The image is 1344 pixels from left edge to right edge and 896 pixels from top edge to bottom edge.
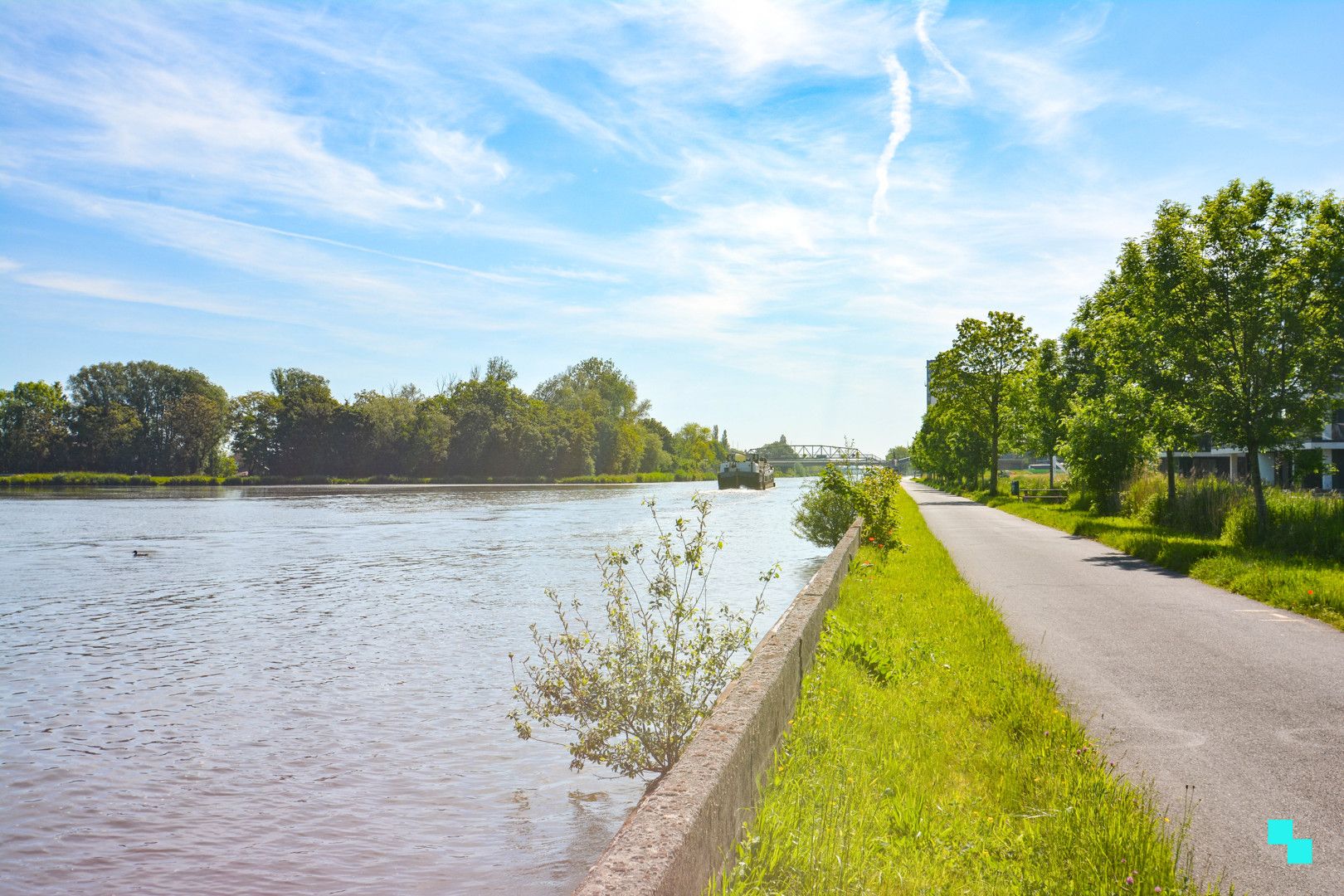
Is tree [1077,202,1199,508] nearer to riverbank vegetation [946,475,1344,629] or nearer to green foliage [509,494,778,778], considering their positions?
riverbank vegetation [946,475,1344,629]

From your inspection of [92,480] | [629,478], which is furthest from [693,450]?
[92,480]

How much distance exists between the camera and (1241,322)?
18.8m

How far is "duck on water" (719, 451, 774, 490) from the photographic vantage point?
116 metres

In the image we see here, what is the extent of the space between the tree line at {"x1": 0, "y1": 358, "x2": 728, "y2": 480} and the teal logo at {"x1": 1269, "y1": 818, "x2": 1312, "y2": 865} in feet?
390

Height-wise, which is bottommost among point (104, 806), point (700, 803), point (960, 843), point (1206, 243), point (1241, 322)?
point (104, 806)

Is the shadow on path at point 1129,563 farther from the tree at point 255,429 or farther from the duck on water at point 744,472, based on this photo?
the tree at point 255,429

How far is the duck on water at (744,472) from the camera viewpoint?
116 meters

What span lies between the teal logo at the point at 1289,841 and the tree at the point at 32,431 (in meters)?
121

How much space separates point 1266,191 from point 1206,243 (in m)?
1.43

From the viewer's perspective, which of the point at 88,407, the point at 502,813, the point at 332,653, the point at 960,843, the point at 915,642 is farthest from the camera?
the point at 88,407

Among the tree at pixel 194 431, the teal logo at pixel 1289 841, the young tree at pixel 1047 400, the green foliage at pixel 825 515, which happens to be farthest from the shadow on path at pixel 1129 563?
the tree at pixel 194 431

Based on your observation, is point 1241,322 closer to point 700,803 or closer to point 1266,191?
point 1266,191

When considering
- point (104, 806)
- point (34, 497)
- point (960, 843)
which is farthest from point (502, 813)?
point (34, 497)

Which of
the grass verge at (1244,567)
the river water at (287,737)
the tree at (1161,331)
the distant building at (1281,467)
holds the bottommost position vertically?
the river water at (287,737)
